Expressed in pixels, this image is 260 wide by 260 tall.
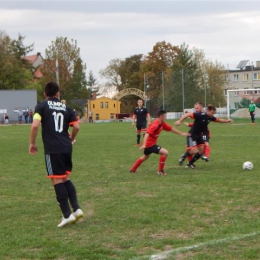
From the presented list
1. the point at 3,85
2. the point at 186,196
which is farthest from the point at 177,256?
the point at 3,85

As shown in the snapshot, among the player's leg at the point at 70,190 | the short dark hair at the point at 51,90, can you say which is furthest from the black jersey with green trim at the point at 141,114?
the short dark hair at the point at 51,90

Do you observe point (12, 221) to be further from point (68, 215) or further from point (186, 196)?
point (186, 196)

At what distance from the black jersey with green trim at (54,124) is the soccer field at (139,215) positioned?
105cm

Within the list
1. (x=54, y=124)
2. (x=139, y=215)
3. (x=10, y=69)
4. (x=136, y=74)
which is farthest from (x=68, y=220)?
(x=136, y=74)

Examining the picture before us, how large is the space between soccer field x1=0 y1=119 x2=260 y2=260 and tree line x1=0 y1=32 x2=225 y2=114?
3837 centimetres

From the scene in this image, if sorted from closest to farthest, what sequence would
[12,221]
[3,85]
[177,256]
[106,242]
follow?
[177,256]
[106,242]
[12,221]
[3,85]

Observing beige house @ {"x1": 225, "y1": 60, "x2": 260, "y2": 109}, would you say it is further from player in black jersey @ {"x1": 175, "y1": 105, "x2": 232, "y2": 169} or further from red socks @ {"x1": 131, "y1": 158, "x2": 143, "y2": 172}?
red socks @ {"x1": 131, "y1": 158, "x2": 143, "y2": 172}

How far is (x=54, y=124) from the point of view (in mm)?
7359

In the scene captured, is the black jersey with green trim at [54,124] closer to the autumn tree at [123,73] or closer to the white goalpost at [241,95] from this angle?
the white goalpost at [241,95]

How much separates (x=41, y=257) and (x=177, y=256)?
1.44m

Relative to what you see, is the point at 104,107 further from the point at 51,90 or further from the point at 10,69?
the point at 51,90

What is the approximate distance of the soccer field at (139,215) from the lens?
238 inches

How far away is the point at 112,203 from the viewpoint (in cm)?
880

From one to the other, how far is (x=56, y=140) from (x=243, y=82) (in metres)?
83.6
